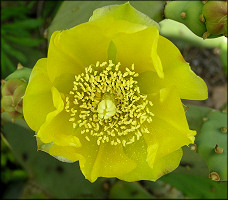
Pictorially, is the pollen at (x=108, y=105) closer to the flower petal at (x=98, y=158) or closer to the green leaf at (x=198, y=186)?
the flower petal at (x=98, y=158)

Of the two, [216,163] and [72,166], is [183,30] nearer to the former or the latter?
[216,163]

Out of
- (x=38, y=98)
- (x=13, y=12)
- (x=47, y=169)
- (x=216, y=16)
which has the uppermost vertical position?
(x=216, y=16)

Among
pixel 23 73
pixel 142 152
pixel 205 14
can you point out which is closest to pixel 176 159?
pixel 142 152

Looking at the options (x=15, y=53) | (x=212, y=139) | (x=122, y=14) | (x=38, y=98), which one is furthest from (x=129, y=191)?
(x=122, y=14)

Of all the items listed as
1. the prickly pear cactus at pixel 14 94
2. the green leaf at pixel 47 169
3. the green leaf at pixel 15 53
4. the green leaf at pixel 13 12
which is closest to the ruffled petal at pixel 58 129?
the prickly pear cactus at pixel 14 94

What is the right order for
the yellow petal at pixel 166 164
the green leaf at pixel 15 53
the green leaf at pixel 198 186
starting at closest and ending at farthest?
the yellow petal at pixel 166 164 < the green leaf at pixel 198 186 < the green leaf at pixel 15 53

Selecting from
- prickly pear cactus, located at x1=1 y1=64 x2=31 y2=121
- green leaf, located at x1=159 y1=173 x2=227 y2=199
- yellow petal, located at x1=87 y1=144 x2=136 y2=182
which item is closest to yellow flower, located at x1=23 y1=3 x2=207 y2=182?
yellow petal, located at x1=87 y1=144 x2=136 y2=182

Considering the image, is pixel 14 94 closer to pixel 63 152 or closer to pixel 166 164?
pixel 63 152
